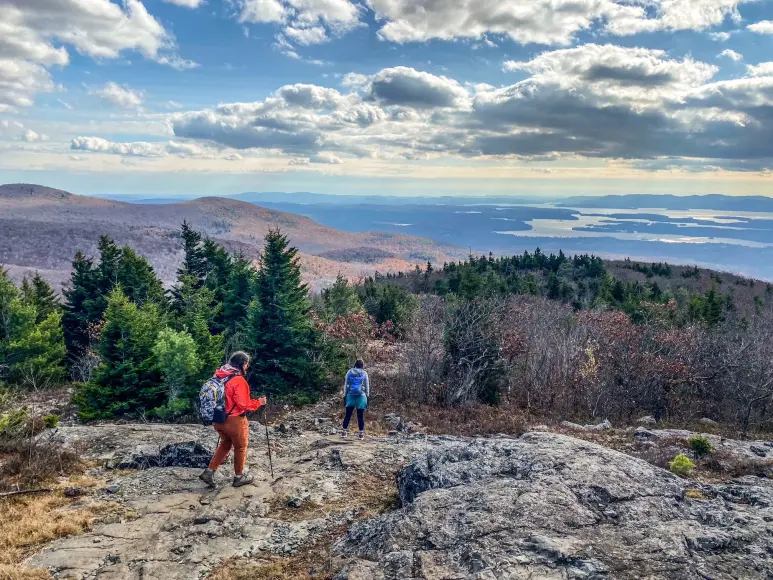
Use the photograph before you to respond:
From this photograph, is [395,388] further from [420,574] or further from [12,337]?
[12,337]

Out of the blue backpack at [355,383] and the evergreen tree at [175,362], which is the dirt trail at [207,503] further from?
the evergreen tree at [175,362]

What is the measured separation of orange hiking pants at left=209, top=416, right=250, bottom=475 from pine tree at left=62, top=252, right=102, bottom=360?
2419cm

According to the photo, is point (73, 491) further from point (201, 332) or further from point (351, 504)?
point (201, 332)

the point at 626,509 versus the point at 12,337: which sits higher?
the point at 626,509

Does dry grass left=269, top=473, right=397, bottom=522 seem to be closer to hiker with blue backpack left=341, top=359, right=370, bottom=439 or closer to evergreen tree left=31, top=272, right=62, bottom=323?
hiker with blue backpack left=341, top=359, right=370, bottom=439

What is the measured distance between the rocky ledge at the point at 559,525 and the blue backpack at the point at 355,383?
457 cm

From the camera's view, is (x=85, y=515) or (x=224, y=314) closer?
(x=85, y=515)

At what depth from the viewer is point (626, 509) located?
6.42m

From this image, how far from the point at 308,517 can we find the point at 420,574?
126 inches

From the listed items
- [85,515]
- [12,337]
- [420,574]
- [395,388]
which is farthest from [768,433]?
[12,337]

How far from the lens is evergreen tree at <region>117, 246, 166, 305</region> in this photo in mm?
29539

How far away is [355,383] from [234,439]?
4464mm

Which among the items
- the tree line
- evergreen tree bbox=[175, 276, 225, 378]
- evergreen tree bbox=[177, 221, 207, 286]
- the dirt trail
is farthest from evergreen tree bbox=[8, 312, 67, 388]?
the dirt trail

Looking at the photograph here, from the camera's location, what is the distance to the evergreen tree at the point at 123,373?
1698cm
